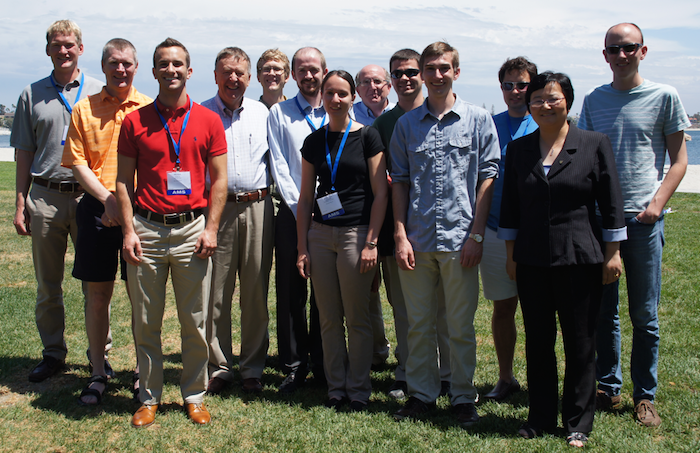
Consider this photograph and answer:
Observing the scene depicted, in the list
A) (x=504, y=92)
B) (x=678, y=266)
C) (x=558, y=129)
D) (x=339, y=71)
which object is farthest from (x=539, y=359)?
(x=678, y=266)

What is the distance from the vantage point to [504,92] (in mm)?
4367

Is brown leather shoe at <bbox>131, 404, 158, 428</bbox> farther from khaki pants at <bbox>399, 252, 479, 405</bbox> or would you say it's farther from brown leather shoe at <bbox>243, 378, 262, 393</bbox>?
khaki pants at <bbox>399, 252, 479, 405</bbox>

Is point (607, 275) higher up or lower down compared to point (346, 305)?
higher up

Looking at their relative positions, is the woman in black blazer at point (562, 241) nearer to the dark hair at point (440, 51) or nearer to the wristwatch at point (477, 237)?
the wristwatch at point (477, 237)

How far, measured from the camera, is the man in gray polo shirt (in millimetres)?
4828

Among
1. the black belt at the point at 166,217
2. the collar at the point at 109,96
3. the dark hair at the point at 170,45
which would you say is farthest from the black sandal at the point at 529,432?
the collar at the point at 109,96

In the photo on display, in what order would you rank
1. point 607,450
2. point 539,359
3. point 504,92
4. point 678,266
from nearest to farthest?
1. point 607,450
2. point 539,359
3. point 504,92
4. point 678,266

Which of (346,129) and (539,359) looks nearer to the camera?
(539,359)

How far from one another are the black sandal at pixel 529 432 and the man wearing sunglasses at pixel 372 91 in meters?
2.90

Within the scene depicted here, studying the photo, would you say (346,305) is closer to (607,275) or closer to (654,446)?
(607,275)

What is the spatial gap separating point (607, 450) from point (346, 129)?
2.87 meters

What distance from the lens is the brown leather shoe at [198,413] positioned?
411 cm

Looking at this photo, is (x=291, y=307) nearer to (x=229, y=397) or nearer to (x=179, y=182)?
(x=229, y=397)

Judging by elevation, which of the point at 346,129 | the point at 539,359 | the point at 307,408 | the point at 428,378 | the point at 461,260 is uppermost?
the point at 346,129
